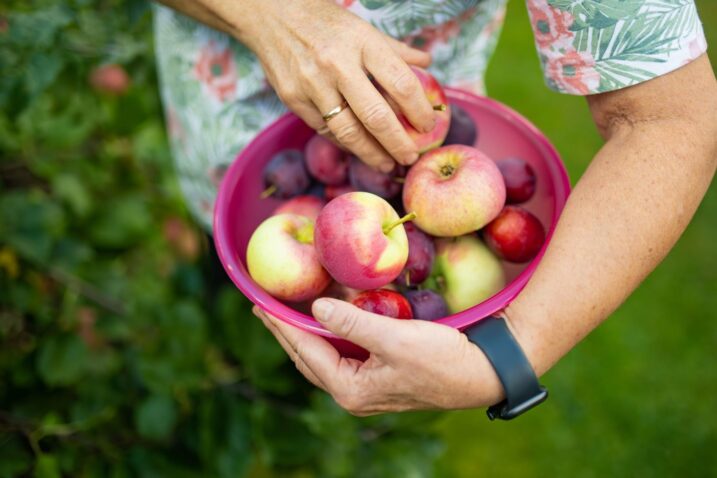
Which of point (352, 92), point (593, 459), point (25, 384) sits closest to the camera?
point (352, 92)

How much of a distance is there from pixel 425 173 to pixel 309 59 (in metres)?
0.26

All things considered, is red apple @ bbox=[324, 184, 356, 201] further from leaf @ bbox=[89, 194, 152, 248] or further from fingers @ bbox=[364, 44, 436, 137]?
leaf @ bbox=[89, 194, 152, 248]

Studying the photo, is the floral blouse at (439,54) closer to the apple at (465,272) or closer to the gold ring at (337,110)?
the gold ring at (337,110)

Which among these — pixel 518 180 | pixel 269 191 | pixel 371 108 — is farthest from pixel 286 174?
pixel 518 180

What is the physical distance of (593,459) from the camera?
182cm

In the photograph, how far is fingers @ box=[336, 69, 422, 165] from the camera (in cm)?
87

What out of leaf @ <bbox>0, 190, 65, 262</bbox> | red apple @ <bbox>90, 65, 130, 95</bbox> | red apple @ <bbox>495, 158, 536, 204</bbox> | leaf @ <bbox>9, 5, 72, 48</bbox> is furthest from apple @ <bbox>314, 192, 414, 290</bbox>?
red apple @ <bbox>90, 65, 130, 95</bbox>

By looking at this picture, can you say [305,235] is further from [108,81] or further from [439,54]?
[108,81]

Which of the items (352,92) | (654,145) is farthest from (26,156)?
(654,145)

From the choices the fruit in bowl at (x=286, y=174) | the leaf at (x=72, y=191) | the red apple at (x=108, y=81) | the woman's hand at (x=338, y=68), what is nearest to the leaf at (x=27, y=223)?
the leaf at (x=72, y=191)

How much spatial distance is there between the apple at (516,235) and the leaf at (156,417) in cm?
81

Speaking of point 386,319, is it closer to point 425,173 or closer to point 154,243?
point 425,173

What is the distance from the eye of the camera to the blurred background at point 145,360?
1.34 metres

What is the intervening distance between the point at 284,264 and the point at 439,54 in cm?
47
